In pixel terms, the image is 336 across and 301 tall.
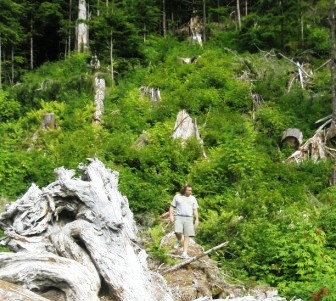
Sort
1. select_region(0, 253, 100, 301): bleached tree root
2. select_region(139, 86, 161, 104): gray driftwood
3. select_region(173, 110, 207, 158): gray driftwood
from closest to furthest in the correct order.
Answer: select_region(0, 253, 100, 301): bleached tree root
select_region(173, 110, 207, 158): gray driftwood
select_region(139, 86, 161, 104): gray driftwood

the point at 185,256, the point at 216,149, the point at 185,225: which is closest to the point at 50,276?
the point at 185,256

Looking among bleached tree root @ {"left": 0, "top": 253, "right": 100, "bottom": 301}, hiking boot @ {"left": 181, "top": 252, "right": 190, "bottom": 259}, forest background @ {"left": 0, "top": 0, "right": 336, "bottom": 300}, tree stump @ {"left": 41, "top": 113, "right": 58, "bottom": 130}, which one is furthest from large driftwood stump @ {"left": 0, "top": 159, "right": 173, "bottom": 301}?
tree stump @ {"left": 41, "top": 113, "right": 58, "bottom": 130}

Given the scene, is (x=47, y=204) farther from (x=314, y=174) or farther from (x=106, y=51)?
(x=106, y=51)

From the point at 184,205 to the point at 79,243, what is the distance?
286 centimetres

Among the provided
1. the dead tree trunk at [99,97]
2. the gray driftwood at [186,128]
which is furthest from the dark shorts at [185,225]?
the dead tree trunk at [99,97]

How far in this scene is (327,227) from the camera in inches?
400

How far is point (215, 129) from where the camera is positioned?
51.2ft

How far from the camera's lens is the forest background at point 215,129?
380 inches

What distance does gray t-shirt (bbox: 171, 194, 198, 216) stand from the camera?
902cm

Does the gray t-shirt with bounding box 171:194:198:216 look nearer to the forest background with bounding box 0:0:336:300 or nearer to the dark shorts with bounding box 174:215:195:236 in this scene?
the dark shorts with bounding box 174:215:195:236

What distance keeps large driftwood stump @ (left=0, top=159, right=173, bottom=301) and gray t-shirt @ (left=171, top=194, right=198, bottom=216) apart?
1088 millimetres

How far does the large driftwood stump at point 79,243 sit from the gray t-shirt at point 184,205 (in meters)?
1.09

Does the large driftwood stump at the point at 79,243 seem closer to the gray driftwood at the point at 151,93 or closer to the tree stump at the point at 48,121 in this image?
the tree stump at the point at 48,121

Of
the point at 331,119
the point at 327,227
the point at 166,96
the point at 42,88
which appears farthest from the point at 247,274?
the point at 42,88
